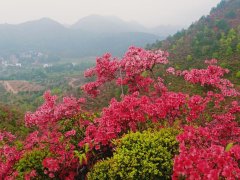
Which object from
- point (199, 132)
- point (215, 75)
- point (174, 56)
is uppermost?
point (215, 75)

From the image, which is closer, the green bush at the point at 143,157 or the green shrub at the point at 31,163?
the green bush at the point at 143,157

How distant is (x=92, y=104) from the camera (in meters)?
43.6

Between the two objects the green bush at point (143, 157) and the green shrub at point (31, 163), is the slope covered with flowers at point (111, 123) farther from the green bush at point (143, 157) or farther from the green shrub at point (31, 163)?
the green bush at point (143, 157)

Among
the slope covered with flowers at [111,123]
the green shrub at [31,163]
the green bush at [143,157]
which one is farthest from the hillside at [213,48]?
the green shrub at [31,163]

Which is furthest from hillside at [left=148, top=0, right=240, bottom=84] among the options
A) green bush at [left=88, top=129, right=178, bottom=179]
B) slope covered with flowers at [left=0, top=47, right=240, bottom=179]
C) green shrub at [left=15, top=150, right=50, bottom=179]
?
green shrub at [left=15, top=150, right=50, bottom=179]

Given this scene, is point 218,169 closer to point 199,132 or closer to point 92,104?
point 199,132

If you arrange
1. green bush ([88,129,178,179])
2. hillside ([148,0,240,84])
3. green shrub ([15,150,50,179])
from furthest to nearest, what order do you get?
hillside ([148,0,240,84])
green shrub ([15,150,50,179])
green bush ([88,129,178,179])

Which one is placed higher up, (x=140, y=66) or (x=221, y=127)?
(x=140, y=66)

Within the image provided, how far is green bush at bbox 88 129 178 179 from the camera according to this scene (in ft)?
28.1

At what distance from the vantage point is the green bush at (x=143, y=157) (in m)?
8.58

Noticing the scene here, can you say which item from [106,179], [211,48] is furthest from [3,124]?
[211,48]

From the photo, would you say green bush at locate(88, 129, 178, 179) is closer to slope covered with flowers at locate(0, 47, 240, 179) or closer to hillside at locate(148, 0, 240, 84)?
slope covered with flowers at locate(0, 47, 240, 179)

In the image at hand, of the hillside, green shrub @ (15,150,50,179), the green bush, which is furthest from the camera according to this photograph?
the hillside

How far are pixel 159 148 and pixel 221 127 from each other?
297cm
